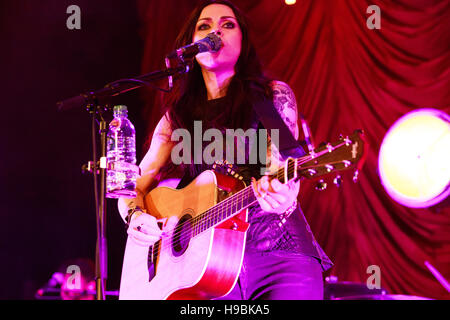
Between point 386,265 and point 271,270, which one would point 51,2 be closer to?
point 271,270

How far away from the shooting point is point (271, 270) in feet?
7.88

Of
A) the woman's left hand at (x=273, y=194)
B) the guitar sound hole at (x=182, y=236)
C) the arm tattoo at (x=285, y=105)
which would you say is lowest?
the guitar sound hole at (x=182, y=236)

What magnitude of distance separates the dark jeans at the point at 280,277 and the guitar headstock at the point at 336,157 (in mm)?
471

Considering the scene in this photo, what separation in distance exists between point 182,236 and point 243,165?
→ 510mm

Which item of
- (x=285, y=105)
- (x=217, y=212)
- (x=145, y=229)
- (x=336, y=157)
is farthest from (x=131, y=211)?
(x=336, y=157)

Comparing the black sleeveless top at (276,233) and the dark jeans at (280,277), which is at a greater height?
the black sleeveless top at (276,233)

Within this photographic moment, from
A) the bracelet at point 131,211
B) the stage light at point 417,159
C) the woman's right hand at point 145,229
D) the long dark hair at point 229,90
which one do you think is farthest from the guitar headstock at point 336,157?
the stage light at point 417,159

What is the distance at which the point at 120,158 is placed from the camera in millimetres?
3006

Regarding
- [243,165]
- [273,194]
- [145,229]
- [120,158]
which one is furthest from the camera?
[120,158]

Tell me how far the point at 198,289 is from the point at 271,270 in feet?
1.29

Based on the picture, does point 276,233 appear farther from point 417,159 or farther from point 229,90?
point 417,159

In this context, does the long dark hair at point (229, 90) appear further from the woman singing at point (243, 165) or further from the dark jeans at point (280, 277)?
the dark jeans at point (280, 277)

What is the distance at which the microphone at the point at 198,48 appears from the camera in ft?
8.09

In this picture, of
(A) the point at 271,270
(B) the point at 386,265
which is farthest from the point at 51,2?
(B) the point at 386,265
